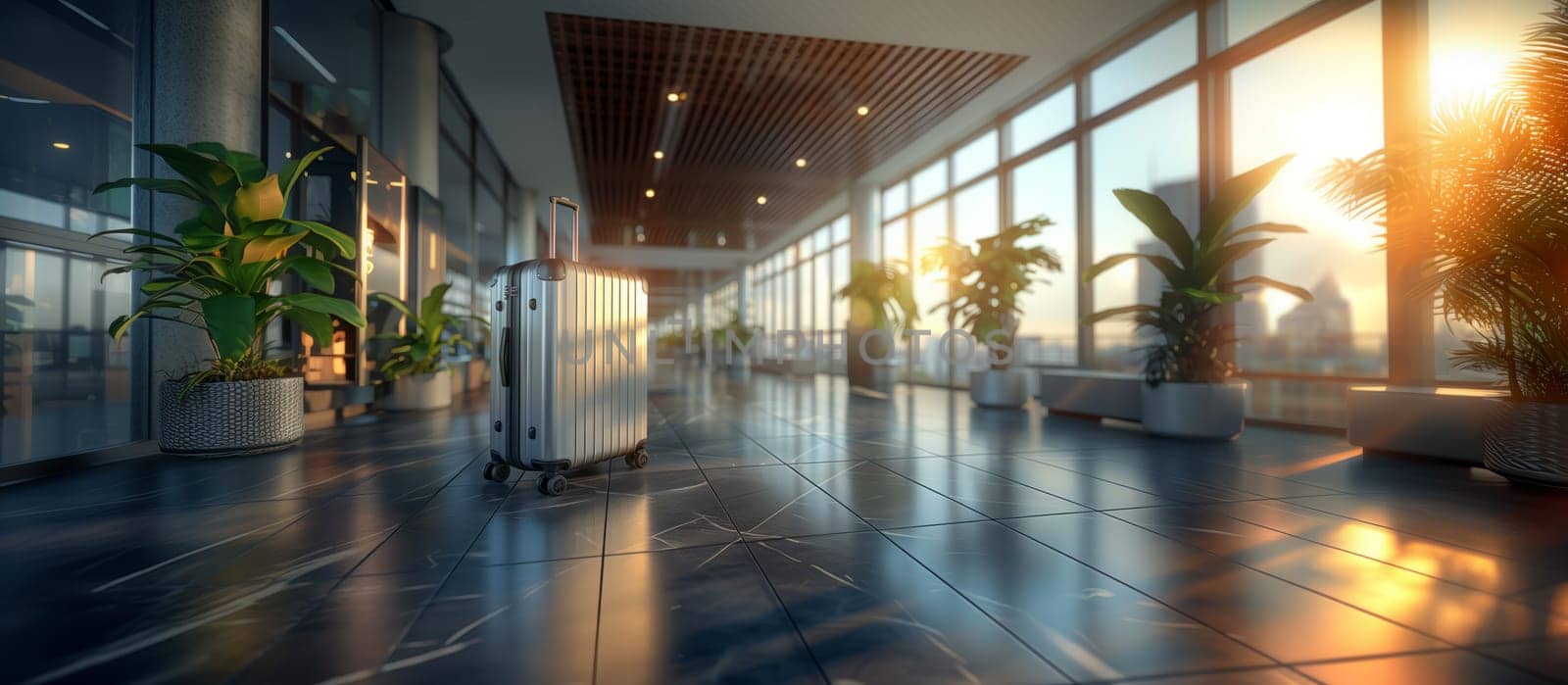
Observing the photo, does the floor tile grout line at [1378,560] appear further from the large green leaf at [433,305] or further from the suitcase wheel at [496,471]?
the large green leaf at [433,305]

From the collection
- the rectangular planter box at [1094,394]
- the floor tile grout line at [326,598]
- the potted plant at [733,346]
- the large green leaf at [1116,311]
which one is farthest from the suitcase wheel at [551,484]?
the potted plant at [733,346]

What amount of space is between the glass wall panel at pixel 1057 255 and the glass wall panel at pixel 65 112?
800 centimetres

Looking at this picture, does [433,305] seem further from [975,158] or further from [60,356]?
[975,158]

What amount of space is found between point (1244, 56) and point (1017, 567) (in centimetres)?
610

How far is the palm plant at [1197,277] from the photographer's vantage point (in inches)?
186

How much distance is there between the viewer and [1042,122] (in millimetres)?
8453

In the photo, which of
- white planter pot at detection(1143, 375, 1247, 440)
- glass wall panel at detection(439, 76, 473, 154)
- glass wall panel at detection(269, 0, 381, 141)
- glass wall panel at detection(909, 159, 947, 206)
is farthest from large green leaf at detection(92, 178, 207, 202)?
glass wall panel at detection(909, 159, 947, 206)

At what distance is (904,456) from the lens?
395 cm

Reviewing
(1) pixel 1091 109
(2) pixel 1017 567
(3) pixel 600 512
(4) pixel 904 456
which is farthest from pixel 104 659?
(1) pixel 1091 109

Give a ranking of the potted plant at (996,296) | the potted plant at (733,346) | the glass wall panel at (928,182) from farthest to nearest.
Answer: the potted plant at (733,346)
the glass wall panel at (928,182)
the potted plant at (996,296)

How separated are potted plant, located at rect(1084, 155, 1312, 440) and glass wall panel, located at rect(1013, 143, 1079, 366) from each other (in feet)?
8.51

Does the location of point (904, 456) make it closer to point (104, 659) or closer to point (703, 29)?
point (104, 659)

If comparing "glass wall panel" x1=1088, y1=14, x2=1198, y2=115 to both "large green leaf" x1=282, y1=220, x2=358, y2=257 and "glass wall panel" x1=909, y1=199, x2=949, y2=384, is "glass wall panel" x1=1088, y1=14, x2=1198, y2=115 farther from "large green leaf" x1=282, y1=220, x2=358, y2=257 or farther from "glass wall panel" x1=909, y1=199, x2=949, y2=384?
"large green leaf" x1=282, y1=220, x2=358, y2=257

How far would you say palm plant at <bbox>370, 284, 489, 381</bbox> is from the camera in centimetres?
625
